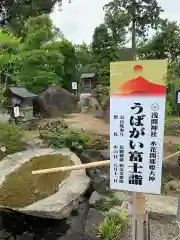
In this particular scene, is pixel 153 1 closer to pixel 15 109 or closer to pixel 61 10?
pixel 61 10

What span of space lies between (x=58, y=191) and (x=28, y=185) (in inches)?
22.7

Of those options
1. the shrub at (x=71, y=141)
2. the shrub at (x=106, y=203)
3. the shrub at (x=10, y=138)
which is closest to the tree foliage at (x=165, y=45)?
the shrub at (x=71, y=141)

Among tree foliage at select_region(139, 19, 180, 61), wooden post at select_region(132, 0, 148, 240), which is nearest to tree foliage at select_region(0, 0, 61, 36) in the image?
tree foliage at select_region(139, 19, 180, 61)

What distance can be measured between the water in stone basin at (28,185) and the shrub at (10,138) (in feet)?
2.88

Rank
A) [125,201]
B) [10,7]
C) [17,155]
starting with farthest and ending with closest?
1. [10,7]
2. [17,155]
3. [125,201]

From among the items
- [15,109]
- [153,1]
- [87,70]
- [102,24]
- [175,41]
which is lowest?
[15,109]

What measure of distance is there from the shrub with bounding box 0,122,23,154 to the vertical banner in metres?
4.35

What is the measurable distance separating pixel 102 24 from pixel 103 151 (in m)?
14.1

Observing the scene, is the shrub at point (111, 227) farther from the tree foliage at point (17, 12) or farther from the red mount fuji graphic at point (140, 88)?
the tree foliage at point (17, 12)

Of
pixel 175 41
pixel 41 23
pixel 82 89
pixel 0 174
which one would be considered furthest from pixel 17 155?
pixel 82 89

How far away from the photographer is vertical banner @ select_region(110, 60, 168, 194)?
2.20 meters

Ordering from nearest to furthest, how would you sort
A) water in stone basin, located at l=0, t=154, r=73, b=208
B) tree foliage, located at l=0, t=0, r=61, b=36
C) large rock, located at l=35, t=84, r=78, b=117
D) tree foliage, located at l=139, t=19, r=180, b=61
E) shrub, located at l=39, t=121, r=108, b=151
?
water in stone basin, located at l=0, t=154, r=73, b=208 → shrub, located at l=39, t=121, r=108, b=151 → large rock, located at l=35, t=84, r=78, b=117 → tree foliage, located at l=139, t=19, r=180, b=61 → tree foliage, located at l=0, t=0, r=61, b=36

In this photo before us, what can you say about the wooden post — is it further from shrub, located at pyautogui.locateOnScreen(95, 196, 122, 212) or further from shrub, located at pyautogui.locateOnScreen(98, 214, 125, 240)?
shrub, located at pyautogui.locateOnScreen(95, 196, 122, 212)

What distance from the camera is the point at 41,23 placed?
42.7 ft
